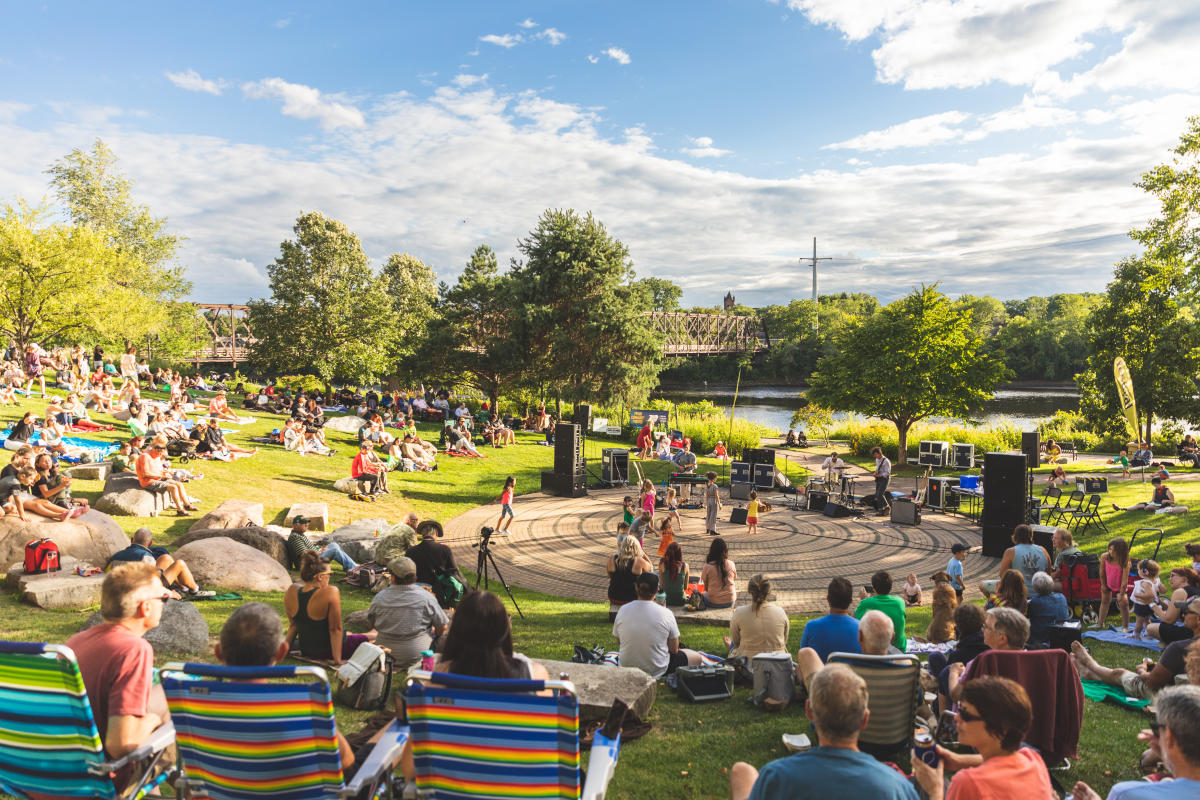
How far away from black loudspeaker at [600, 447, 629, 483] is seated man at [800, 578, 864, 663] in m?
16.1

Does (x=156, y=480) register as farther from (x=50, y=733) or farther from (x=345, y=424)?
(x=345, y=424)

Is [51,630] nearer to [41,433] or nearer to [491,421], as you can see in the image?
[41,433]

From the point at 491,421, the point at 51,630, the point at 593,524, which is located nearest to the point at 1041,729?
the point at 51,630

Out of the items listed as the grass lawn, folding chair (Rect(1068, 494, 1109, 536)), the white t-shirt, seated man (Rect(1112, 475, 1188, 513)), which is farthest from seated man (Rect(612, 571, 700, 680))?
seated man (Rect(1112, 475, 1188, 513))

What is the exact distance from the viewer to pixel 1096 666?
259 inches

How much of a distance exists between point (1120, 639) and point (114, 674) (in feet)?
32.7

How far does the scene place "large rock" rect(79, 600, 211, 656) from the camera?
5.75 metres

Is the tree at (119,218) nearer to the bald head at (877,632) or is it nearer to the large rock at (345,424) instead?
the large rock at (345,424)

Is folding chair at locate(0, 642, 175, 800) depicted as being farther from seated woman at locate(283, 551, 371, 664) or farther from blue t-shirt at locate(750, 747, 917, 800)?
blue t-shirt at locate(750, 747, 917, 800)

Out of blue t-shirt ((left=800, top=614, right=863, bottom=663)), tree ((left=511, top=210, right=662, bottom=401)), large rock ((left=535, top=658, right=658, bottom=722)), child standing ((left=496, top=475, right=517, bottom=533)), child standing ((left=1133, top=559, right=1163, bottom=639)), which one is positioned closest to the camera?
large rock ((left=535, top=658, right=658, bottom=722))

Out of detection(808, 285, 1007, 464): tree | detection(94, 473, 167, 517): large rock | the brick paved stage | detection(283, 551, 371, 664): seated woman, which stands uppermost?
detection(808, 285, 1007, 464): tree

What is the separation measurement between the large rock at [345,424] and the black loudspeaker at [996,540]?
2000cm

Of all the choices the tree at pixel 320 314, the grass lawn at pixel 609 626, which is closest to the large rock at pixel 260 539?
the grass lawn at pixel 609 626

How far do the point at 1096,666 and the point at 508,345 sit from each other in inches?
1050
